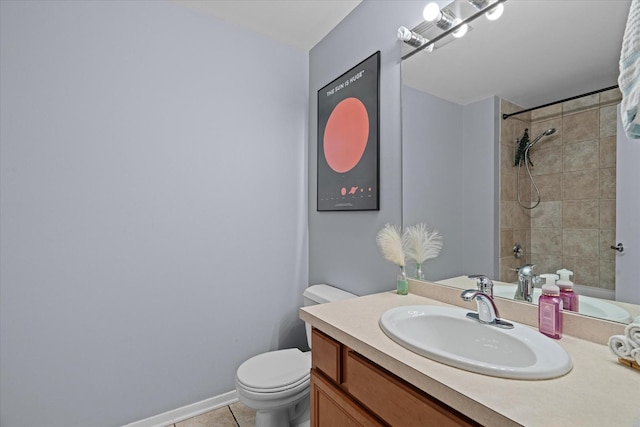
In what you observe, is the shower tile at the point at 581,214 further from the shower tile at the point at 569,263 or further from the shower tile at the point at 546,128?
the shower tile at the point at 546,128

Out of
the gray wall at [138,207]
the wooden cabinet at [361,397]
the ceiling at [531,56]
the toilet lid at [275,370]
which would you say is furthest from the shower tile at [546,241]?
the gray wall at [138,207]

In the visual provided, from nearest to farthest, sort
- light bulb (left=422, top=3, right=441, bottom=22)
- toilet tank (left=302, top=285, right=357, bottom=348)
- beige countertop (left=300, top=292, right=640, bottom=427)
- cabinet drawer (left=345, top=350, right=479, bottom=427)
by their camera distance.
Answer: beige countertop (left=300, top=292, right=640, bottom=427)
cabinet drawer (left=345, top=350, right=479, bottom=427)
light bulb (left=422, top=3, right=441, bottom=22)
toilet tank (left=302, top=285, right=357, bottom=348)

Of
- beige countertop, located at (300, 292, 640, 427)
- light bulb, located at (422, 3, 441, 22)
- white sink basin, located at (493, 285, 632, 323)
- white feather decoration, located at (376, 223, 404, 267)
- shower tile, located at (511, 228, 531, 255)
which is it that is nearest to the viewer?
beige countertop, located at (300, 292, 640, 427)

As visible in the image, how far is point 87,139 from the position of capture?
1.53 metres

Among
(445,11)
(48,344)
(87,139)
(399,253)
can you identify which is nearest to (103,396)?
(48,344)

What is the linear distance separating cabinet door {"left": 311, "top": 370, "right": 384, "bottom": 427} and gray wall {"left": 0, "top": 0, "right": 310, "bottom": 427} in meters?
0.97

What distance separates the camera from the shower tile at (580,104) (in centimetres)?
93

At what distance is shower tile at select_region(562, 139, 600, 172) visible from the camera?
93 centimetres

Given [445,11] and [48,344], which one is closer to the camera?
[445,11]

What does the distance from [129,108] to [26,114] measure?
42 cm

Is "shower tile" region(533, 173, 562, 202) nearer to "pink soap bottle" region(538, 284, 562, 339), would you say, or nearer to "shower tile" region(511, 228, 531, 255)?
"shower tile" region(511, 228, 531, 255)

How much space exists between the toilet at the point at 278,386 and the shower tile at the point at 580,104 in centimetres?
130

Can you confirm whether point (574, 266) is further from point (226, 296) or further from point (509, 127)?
point (226, 296)

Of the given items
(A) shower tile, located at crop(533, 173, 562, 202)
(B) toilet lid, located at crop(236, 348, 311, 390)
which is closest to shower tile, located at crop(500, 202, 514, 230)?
(A) shower tile, located at crop(533, 173, 562, 202)
